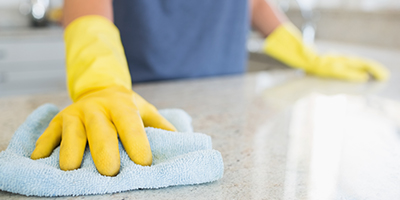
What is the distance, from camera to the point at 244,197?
0.42 metres

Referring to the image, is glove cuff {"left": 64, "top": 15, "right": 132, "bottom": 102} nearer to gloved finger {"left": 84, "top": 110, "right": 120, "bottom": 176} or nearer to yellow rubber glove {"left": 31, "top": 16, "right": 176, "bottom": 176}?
yellow rubber glove {"left": 31, "top": 16, "right": 176, "bottom": 176}

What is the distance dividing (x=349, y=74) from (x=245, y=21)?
0.43 meters

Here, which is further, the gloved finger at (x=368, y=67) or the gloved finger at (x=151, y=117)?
the gloved finger at (x=368, y=67)

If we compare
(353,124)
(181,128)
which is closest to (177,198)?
(181,128)

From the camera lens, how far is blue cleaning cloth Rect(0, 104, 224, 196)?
1.31 feet

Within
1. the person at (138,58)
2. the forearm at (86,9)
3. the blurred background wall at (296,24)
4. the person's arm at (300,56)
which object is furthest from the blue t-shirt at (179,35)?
the blurred background wall at (296,24)

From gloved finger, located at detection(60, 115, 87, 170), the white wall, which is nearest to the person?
gloved finger, located at detection(60, 115, 87, 170)

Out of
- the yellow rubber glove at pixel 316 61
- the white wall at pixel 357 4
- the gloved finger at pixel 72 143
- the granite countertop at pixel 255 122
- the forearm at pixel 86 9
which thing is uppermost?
the white wall at pixel 357 4

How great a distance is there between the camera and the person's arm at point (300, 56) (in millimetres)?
1205

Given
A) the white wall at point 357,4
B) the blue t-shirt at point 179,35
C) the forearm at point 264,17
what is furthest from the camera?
the white wall at point 357,4

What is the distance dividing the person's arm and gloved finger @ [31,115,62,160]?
985 mm

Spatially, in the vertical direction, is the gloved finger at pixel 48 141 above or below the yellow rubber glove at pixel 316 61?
below

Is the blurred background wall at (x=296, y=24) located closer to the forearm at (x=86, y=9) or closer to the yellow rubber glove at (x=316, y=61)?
the yellow rubber glove at (x=316, y=61)

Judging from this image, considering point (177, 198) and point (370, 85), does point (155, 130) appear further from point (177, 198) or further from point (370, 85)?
point (370, 85)
